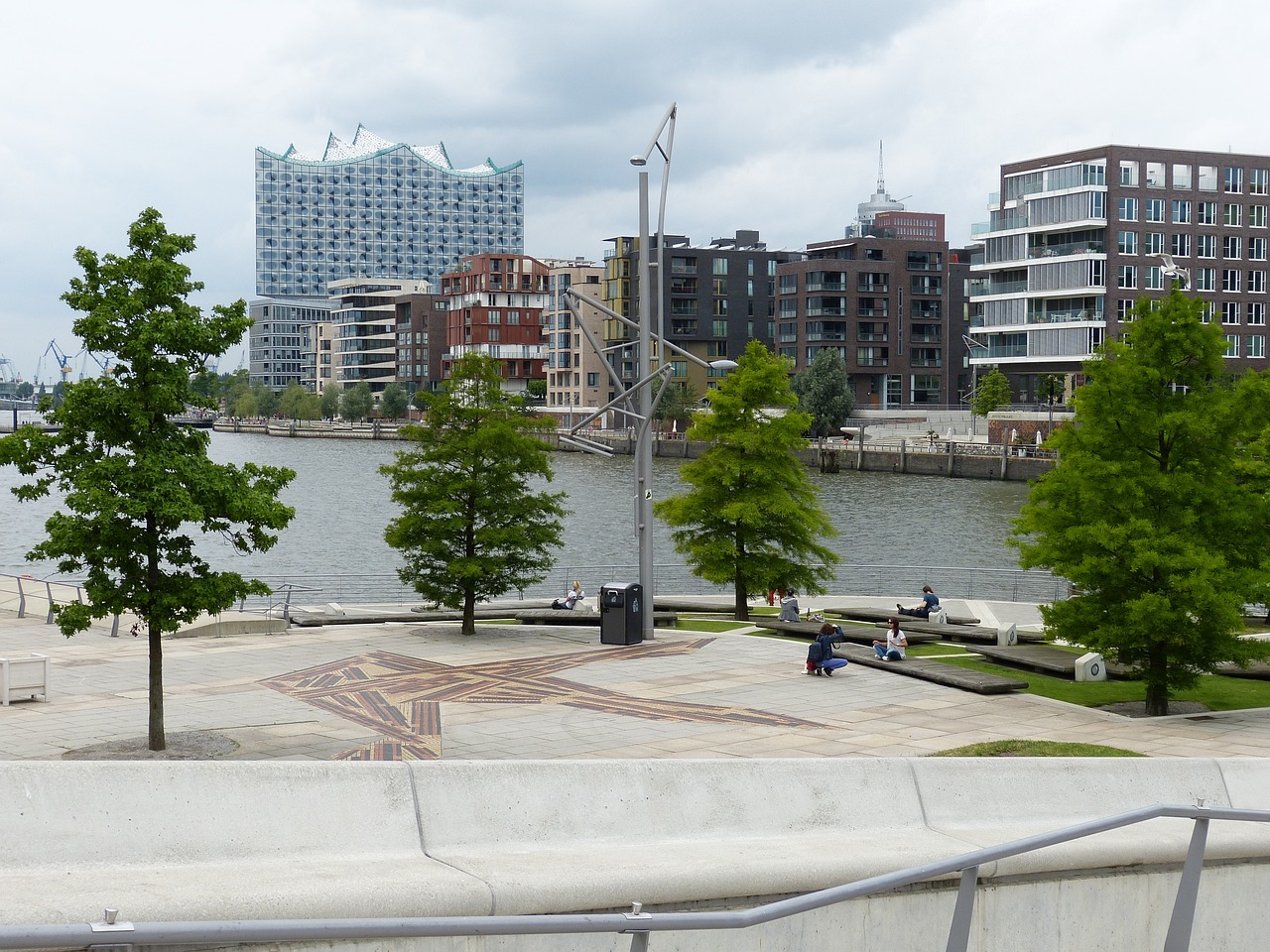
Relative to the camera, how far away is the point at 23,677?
61.5 feet

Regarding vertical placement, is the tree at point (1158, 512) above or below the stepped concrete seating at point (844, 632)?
above

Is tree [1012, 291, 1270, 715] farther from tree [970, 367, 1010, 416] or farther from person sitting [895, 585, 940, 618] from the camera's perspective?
tree [970, 367, 1010, 416]

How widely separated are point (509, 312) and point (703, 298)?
44.2 metres

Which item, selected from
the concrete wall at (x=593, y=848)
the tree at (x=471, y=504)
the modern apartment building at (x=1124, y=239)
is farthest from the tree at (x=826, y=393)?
the concrete wall at (x=593, y=848)

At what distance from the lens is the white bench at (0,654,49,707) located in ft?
61.0

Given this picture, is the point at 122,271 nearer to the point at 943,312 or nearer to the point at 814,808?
the point at 814,808

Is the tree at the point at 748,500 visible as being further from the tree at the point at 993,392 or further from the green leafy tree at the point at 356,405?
the green leafy tree at the point at 356,405

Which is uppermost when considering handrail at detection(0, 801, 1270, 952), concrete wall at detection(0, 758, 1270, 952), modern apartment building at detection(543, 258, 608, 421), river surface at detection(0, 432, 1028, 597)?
modern apartment building at detection(543, 258, 608, 421)

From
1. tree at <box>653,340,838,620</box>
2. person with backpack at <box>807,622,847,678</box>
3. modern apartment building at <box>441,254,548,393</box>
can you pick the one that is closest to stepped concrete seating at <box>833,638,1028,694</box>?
person with backpack at <box>807,622,847,678</box>

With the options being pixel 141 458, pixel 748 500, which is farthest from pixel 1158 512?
pixel 141 458

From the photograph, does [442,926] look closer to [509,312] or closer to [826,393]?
[826,393]

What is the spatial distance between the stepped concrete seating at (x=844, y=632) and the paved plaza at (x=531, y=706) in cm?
95

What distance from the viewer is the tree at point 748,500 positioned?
31.6m

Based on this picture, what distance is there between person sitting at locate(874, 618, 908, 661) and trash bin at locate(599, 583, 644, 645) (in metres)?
4.38
